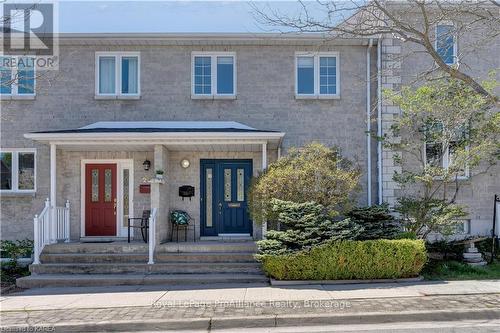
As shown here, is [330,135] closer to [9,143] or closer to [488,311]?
[488,311]

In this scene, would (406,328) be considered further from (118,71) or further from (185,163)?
(118,71)

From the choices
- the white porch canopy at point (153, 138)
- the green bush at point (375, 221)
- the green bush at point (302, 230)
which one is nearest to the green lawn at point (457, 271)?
the green bush at point (375, 221)

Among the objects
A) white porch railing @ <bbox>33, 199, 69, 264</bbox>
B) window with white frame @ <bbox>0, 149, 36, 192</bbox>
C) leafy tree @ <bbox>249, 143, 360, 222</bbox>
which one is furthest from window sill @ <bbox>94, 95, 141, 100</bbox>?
leafy tree @ <bbox>249, 143, 360, 222</bbox>

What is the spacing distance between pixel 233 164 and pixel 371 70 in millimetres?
4850

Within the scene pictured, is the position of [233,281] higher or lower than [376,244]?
lower

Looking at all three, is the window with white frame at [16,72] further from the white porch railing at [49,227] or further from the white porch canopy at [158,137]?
the white porch railing at [49,227]

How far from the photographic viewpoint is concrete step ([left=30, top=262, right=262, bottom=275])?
10625 millimetres

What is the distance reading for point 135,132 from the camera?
1134 centimetres

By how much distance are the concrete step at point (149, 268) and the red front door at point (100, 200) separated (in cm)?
230

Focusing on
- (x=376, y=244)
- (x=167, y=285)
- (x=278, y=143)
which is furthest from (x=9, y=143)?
(x=376, y=244)

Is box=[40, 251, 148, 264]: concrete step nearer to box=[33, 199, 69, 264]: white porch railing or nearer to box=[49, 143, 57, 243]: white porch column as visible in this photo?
box=[33, 199, 69, 264]: white porch railing

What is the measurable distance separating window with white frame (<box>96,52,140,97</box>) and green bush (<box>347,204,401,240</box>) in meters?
7.08

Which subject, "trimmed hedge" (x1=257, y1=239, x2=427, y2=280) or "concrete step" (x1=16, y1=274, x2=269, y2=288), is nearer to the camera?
"trimmed hedge" (x1=257, y1=239, x2=427, y2=280)

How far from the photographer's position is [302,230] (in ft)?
32.7
